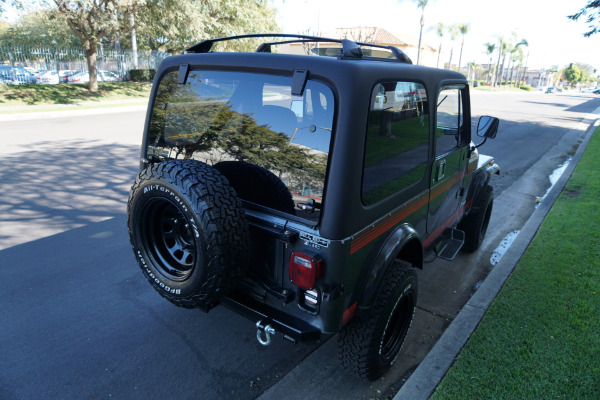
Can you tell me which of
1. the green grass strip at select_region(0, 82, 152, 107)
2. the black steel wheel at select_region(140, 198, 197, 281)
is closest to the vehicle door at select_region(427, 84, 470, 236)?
the black steel wheel at select_region(140, 198, 197, 281)

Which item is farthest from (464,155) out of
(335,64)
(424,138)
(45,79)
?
(45,79)

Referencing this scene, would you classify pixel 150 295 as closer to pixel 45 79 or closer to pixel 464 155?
pixel 464 155

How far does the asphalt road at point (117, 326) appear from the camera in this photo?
271cm

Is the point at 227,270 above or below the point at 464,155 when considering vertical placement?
below

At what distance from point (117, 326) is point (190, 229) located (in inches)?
64.6

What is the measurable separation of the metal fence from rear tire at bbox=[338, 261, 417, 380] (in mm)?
25908

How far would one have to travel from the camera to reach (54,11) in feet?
62.6

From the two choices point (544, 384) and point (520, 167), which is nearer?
point (544, 384)

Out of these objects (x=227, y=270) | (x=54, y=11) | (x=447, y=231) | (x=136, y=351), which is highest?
(x=54, y=11)

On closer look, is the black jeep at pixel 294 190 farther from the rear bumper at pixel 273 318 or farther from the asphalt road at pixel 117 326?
the asphalt road at pixel 117 326

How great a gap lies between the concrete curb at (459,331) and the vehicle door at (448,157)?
0.72 meters

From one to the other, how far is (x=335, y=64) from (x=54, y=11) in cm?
2235

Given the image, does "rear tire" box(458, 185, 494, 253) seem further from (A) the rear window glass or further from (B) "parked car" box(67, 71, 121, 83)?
(B) "parked car" box(67, 71, 121, 83)

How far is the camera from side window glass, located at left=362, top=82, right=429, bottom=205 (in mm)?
2260
